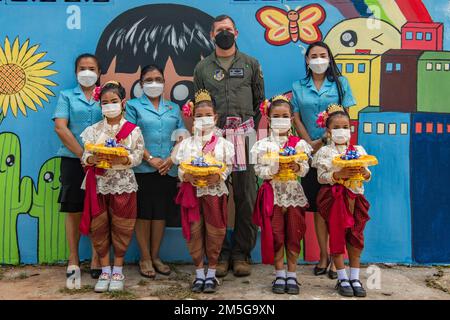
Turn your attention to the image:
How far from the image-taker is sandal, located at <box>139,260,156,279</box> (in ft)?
15.5

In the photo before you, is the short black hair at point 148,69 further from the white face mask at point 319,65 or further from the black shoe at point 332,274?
the black shoe at point 332,274

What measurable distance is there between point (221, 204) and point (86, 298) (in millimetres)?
1421

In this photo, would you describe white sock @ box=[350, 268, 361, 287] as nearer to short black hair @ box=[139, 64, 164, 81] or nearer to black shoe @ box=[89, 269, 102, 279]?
black shoe @ box=[89, 269, 102, 279]

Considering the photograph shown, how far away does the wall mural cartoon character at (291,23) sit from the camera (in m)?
5.16

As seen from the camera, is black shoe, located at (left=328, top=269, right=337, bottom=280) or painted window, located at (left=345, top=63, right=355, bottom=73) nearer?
black shoe, located at (left=328, top=269, right=337, bottom=280)

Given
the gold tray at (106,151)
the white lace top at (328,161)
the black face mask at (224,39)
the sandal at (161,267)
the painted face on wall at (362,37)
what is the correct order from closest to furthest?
the gold tray at (106,151)
the white lace top at (328,161)
the black face mask at (224,39)
the sandal at (161,267)
the painted face on wall at (362,37)

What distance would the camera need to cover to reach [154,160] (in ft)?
15.1

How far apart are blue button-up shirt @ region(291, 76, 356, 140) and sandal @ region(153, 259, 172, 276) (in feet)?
6.39

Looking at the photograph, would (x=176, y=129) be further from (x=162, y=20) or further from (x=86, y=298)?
(x=86, y=298)

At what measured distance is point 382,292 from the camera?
4.41 meters

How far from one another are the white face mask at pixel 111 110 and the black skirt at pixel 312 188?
191 centimetres

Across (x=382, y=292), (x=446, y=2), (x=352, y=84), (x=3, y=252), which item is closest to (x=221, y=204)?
(x=382, y=292)

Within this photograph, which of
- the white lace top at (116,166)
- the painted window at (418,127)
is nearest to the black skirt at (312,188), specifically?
the painted window at (418,127)

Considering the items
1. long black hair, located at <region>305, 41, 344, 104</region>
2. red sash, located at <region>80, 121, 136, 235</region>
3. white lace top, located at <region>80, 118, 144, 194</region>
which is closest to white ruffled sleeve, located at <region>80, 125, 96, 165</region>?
white lace top, located at <region>80, 118, 144, 194</region>
